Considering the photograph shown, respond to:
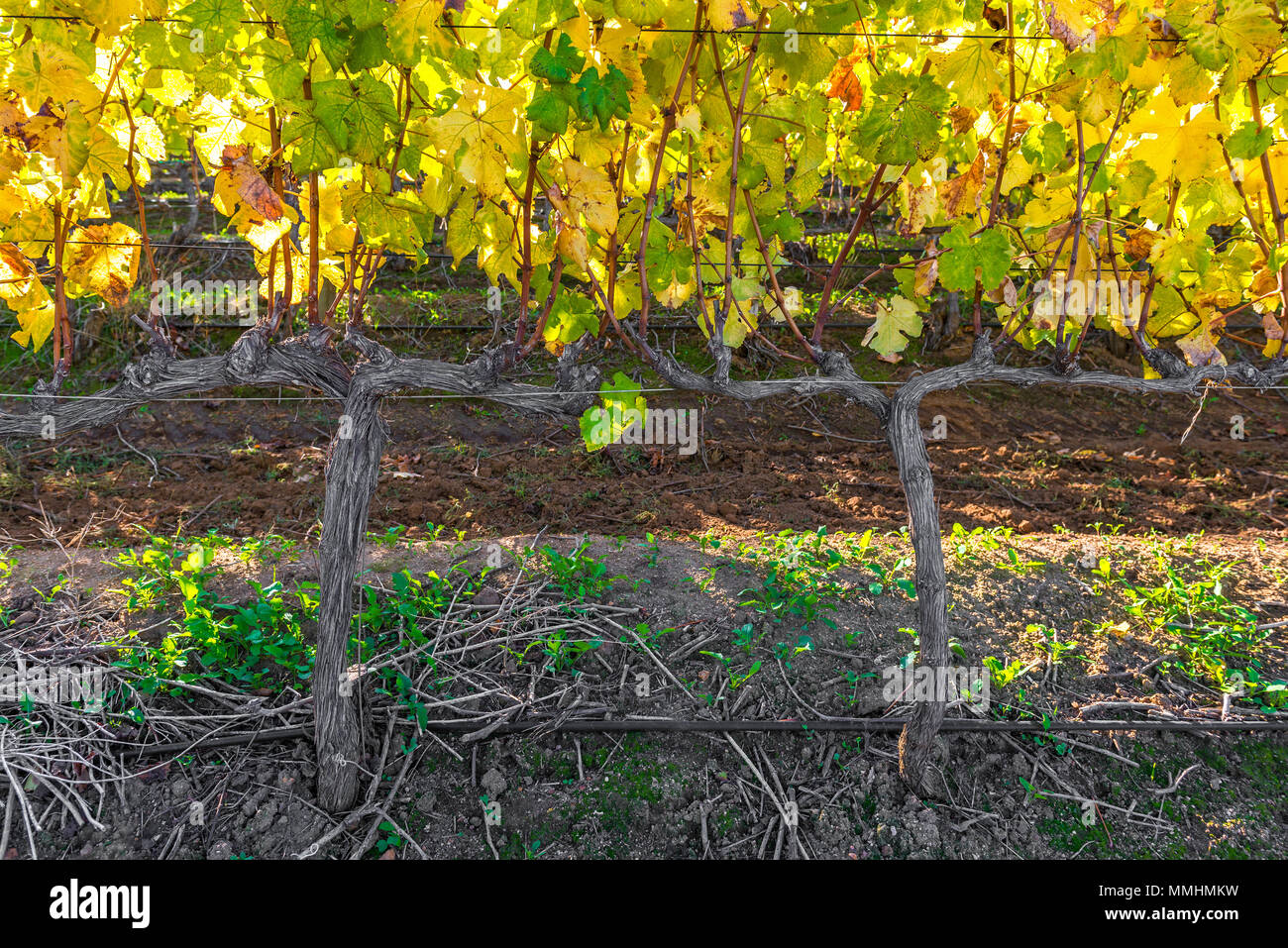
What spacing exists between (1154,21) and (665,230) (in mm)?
1173

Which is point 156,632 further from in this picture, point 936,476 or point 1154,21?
point 936,476

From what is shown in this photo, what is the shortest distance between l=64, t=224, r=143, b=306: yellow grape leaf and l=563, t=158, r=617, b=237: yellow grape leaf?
124 centimetres

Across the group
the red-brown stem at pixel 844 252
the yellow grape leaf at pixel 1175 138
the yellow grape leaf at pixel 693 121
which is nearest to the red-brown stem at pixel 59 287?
the yellow grape leaf at pixel 693 121

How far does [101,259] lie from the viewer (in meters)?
2.23

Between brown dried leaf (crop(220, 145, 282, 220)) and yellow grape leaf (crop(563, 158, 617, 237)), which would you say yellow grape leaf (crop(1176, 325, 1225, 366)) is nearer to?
yellow grape leaf (crop(563, 158, 617, 237))

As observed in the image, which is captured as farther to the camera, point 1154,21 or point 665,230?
point 665,230

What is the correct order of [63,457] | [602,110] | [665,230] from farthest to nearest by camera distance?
1. [63,457]
2. [665,230]
3. [602,110]

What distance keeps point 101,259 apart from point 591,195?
144 centimetres

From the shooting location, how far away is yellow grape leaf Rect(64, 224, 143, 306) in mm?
2209

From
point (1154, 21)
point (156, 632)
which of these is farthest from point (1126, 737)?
point (156, 632)

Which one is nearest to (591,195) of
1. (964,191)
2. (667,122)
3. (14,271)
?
(667,122)

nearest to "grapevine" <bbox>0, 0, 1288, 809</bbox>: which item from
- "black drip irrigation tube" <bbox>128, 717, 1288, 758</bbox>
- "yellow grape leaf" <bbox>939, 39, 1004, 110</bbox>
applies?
"yellow grape leaf" <bbox>939, 39, 1004, 110</bbox>

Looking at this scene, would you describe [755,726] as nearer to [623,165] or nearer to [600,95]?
[623,165]

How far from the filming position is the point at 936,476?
474 cm
